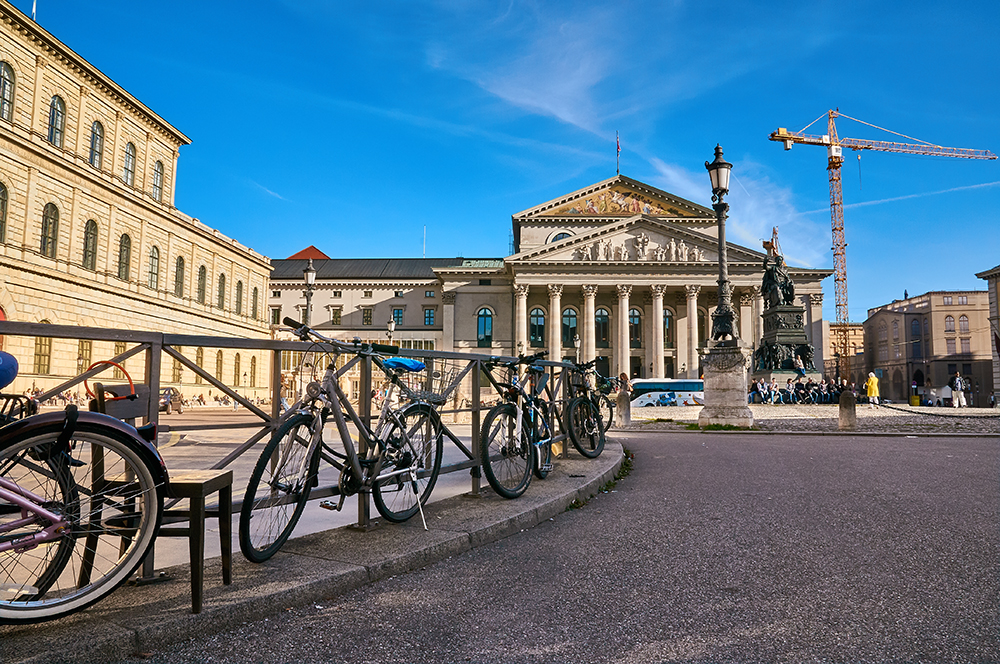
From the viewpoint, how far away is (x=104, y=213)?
123 feet

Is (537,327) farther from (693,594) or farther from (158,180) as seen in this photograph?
(693,594)

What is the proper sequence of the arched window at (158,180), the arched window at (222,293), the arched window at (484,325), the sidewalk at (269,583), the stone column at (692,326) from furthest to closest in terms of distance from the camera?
1. the arched window at (484,325)
2. the stone column at (692,326)
3. the arched window at (222,293)
4. the arched window at (158,180)
5. the sidewalk at (269,583)

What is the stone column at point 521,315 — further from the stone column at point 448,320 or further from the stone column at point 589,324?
the stone column at point 448,320

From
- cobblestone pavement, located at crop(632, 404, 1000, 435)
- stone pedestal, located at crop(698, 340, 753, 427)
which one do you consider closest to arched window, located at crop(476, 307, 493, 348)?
cobblestone pavement, located at crop(632, 404, 1000, 435)

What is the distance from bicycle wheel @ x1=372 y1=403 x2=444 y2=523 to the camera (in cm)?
466

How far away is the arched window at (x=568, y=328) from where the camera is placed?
67250mm

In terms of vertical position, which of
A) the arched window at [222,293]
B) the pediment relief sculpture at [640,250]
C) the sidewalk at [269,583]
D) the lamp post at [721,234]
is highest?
the pediment relief sculpture at [640,250]

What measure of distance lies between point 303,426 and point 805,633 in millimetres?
2891

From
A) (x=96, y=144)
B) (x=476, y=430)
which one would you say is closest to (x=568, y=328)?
(x=96, y=144)

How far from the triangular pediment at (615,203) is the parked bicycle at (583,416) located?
60.6 m

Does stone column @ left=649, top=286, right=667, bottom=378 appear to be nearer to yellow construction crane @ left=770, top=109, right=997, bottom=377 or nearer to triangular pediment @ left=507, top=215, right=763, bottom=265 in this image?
triangular pediment @ left=507, top=215, right=763, bottom=265

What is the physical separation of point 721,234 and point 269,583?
15.7 m

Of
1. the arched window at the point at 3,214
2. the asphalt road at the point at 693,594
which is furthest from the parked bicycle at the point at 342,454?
the arched window at the point at 3,214

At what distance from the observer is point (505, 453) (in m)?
6.21
